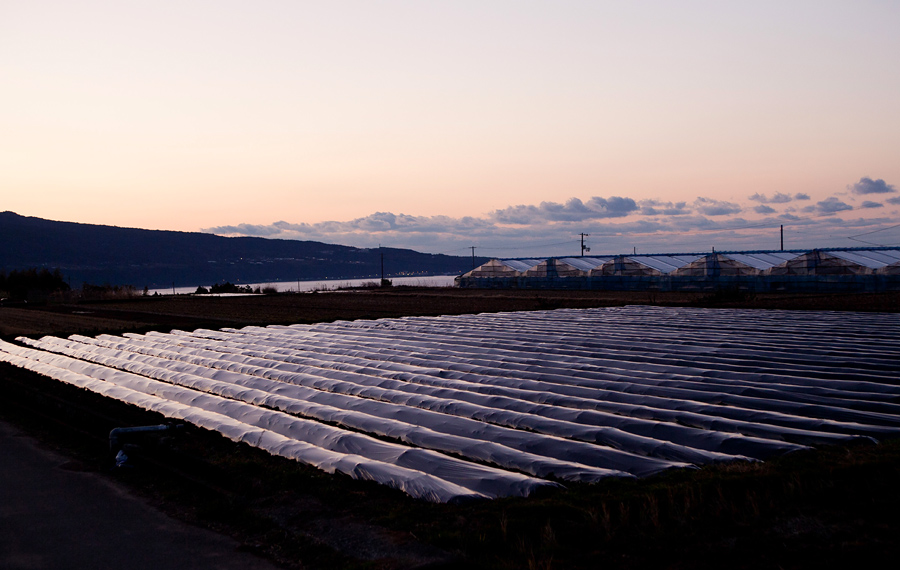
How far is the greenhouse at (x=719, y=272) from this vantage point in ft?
148

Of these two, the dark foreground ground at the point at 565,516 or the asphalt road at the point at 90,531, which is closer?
the dark foreground ground at the point at 565,516

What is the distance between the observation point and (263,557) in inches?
215

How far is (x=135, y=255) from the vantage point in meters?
145

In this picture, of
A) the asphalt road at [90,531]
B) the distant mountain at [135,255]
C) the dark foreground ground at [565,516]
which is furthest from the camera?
the distant mountain at [135,255]

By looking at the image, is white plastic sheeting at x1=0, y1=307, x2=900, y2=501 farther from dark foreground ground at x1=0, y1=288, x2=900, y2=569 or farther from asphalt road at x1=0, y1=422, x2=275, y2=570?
asphalt road at x1=0, y1=422, x2=275, y2=570

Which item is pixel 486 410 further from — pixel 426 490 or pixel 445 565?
pixel 445 565

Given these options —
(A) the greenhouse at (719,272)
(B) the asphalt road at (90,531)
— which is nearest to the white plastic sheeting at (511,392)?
(B) the asphalt road at (90,531)

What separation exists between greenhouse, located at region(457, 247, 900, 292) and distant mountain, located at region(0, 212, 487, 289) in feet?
265

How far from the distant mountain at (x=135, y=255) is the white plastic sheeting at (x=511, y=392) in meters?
113

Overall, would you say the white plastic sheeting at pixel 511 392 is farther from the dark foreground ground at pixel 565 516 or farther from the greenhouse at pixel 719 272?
the greenhouse at pixel 719 272

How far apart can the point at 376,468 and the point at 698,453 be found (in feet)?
11.8

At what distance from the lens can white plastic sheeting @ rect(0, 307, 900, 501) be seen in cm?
754

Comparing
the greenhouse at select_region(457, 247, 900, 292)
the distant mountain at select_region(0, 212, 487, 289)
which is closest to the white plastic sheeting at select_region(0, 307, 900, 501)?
the greenhouse at select_region(457, 247, 900, 292)

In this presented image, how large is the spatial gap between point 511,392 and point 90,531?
22.4 ft
